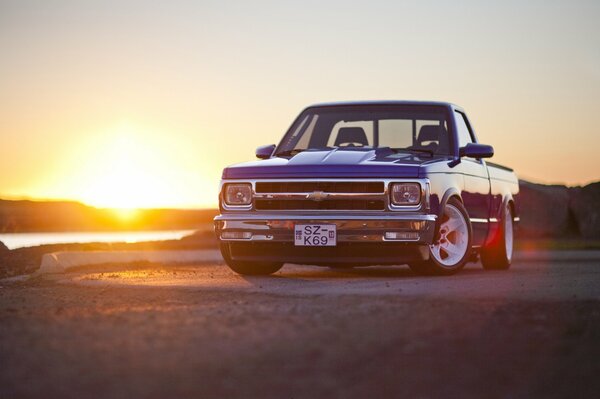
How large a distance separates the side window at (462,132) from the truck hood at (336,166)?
2.67 ft

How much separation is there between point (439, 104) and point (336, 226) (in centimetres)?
261

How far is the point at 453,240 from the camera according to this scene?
37.1ft

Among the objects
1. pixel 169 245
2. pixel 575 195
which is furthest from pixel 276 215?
pixel 575 195

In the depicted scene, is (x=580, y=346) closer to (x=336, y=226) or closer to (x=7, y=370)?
(x=7, y=370)

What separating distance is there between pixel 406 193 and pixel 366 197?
1.25 feet

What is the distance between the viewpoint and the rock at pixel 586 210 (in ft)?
77.3

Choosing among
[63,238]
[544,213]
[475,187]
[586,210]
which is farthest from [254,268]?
[586,210]

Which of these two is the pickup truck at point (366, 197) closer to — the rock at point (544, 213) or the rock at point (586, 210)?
the rock at point (544, 213)

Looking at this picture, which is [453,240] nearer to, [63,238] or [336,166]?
[336,166]

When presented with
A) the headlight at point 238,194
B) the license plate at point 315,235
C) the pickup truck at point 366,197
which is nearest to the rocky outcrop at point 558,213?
the pickup truck at point 366,197

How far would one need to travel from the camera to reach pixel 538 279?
10.3 meters

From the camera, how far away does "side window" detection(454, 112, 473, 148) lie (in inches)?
480

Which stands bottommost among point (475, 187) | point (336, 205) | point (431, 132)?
point (336, 205)

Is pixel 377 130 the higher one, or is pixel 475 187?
pixel 377 130
